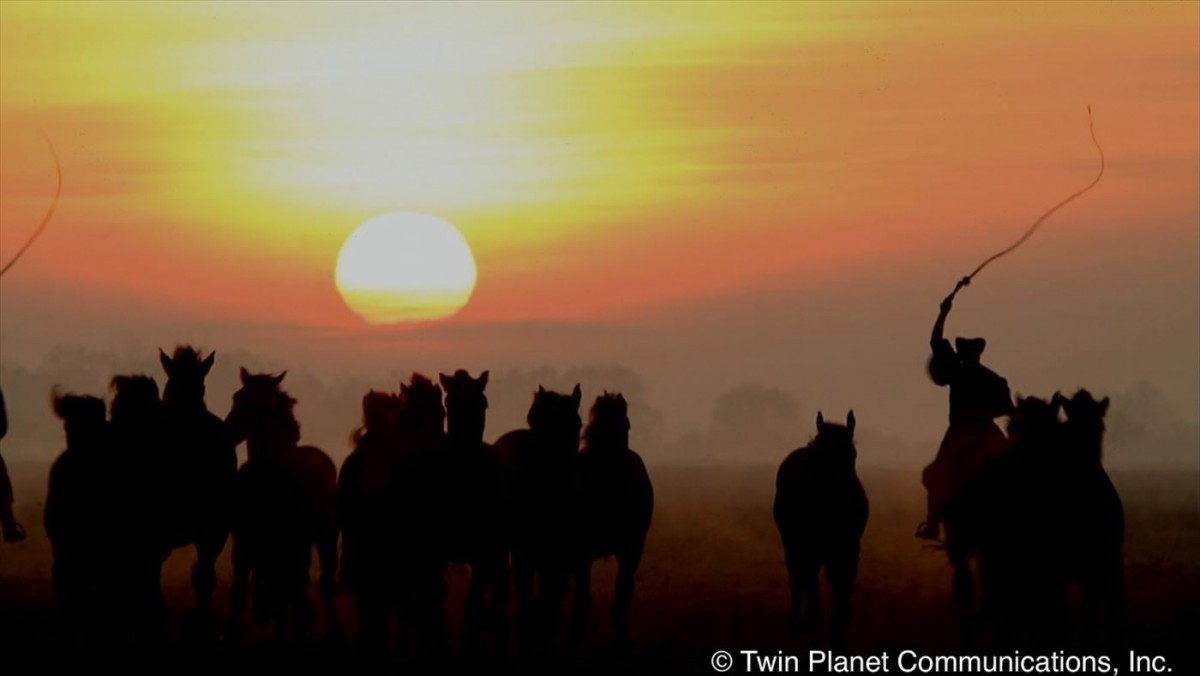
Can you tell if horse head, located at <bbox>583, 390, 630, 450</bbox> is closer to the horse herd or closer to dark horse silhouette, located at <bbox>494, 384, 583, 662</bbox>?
the horse herd

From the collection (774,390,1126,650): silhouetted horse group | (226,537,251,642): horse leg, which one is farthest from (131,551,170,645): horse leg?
(774,390,1126,650): silhouetted horse group

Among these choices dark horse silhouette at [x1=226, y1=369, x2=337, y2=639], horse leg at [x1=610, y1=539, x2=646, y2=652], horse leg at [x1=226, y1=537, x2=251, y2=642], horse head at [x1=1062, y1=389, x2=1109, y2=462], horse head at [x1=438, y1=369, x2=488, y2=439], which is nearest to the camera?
horse head at [x1=1062, y1=389, x2=1109, y2=462]

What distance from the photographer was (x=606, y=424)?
25.4m

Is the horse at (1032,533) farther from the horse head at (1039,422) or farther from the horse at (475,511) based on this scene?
the horse at (475,511)

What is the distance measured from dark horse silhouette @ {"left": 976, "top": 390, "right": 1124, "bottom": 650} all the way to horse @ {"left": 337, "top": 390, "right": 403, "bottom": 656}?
5.77 metres

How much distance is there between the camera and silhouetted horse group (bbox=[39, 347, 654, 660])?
74.1 ft

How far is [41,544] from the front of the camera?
54.5 meters

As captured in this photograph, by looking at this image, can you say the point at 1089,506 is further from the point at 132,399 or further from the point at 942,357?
the point at 132,399

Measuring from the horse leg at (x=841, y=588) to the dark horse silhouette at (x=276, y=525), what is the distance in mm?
5156

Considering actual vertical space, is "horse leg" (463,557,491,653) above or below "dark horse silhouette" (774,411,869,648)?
below

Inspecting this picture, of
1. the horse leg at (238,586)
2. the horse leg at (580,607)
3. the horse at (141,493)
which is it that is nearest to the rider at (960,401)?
the horse leg at (580,607)

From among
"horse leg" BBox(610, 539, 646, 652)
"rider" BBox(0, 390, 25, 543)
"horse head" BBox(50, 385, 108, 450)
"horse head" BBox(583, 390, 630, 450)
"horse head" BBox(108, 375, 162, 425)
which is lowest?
"horse leg" BBox(610, 539, 646, 652)

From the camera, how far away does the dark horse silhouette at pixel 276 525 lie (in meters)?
24.5

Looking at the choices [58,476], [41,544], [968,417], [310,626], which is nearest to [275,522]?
[310,626]
